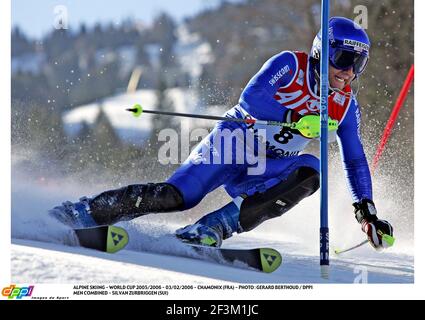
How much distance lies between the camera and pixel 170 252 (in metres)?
4.88

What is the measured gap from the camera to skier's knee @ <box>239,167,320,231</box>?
510cm

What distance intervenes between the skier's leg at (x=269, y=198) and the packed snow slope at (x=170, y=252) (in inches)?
10.3

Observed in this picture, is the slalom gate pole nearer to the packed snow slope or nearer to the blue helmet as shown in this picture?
the packed snow slope

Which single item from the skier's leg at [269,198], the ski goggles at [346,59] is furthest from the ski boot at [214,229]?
the ski goggles at [346,59]

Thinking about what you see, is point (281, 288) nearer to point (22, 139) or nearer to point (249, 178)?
point (249, 178)

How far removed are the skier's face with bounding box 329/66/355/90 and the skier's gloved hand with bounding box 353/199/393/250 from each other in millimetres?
839

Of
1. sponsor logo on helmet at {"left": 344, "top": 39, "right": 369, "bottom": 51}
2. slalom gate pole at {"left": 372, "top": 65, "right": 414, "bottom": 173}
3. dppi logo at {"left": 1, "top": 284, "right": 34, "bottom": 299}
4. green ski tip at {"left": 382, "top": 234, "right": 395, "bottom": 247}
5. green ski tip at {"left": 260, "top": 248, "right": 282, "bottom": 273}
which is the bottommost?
dppi logo at {"left": 1, "top": 284, "right": 34, "bottom": 299}

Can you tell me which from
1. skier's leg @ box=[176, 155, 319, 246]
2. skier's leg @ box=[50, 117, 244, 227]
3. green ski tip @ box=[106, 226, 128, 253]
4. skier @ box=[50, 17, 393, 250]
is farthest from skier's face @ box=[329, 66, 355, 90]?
green ski tip @ box=[106, 226, 128, 253]

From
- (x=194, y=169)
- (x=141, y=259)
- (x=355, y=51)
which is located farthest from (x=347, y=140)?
(x=141, y=259)

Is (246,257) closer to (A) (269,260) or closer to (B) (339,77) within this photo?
(A) (269,260)

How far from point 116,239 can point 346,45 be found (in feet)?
6.62
